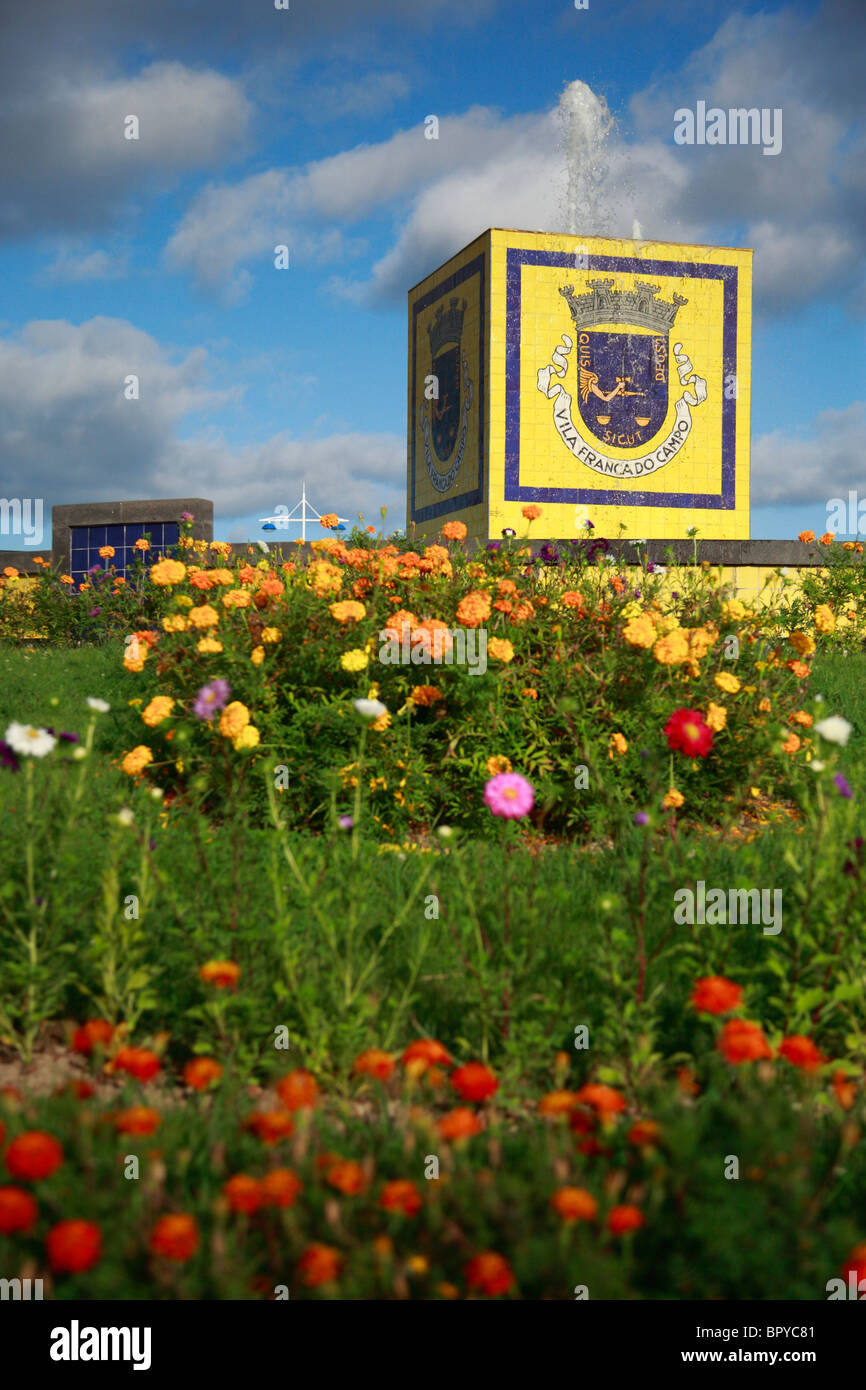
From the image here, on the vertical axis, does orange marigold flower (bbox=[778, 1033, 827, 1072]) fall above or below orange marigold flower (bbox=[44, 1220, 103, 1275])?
above

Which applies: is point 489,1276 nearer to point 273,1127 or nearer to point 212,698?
point 273,1127

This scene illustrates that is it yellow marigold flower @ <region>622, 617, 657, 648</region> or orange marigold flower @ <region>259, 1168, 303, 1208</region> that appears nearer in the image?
orange marigold flower @ <region>259, 1168, 303, 1208</region>

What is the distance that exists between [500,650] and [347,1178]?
3.17m

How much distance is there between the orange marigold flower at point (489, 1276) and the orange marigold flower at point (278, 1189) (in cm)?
29

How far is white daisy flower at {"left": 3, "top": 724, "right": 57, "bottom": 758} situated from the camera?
258cm

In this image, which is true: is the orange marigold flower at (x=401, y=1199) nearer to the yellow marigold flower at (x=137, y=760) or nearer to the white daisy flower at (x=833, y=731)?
the white daisy flower at (x=833, y=731)

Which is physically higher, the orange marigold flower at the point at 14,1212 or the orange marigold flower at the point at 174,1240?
the orange marigold flower at the point at 14,1212

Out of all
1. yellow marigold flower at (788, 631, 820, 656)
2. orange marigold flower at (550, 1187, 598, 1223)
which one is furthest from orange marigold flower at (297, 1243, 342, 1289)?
yellow marigold flower at (788, 631, 820, 656)

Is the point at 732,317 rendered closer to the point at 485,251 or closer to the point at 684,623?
the point at 485,251

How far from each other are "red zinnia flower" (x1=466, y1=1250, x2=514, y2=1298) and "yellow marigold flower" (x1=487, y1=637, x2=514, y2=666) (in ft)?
10.7

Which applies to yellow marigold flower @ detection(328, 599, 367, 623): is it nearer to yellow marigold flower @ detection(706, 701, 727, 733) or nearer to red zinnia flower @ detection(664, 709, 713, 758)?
yellow marigold flower @ detection(706, 701, 727, 733)

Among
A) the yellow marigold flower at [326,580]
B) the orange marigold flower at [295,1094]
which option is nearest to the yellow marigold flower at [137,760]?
the yellow marigold flower at [326,580]

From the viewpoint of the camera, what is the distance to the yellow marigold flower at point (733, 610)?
5.50 metres
